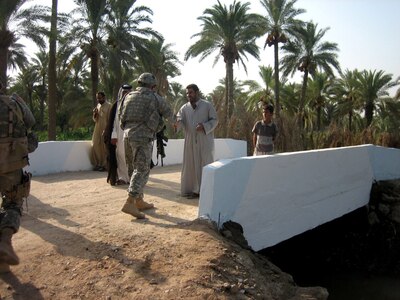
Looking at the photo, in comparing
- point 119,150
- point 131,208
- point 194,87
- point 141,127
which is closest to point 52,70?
point 119,150

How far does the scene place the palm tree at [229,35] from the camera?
2583cm

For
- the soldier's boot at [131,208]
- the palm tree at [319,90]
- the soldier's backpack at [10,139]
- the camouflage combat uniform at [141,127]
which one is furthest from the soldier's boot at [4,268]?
the palm tree at [319,90]

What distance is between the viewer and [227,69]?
27.6 metres

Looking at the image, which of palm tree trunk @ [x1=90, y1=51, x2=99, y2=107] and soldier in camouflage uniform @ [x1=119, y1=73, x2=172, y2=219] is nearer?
soldier in camouflage uniform @ [x1=119, y1=73, x2=172, y2=219]

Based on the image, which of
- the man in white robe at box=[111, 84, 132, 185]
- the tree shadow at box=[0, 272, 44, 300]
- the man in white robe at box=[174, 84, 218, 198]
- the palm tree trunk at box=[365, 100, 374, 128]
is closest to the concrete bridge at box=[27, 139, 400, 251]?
the man in white robe at box=[174, 84, 218, 198]

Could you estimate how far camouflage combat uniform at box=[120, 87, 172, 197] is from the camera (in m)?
4.84

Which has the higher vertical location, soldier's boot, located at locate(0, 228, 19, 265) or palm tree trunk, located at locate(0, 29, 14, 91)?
palm tree trunk, located at locate(0, 29, 14, 91)

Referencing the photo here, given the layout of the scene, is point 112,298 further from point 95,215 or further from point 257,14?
point 257,14

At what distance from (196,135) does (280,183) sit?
55.2 inches

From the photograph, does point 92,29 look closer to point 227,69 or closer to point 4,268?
point 227,69

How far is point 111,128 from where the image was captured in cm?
751

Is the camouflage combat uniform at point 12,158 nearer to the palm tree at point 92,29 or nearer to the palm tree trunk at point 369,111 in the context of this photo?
the palm tree at point 92,29

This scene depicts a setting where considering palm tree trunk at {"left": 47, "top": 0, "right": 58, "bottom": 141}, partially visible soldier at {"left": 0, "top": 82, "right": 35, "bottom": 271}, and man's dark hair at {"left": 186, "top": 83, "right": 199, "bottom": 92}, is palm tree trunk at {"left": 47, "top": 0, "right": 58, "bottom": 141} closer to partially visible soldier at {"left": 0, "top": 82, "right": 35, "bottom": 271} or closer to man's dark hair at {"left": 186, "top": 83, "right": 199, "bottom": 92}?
man's dark hair at {"left": 186, "top": 83, "right": 199, "bottom": 92}

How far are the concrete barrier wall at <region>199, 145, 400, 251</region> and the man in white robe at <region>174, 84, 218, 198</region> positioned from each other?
101cm
